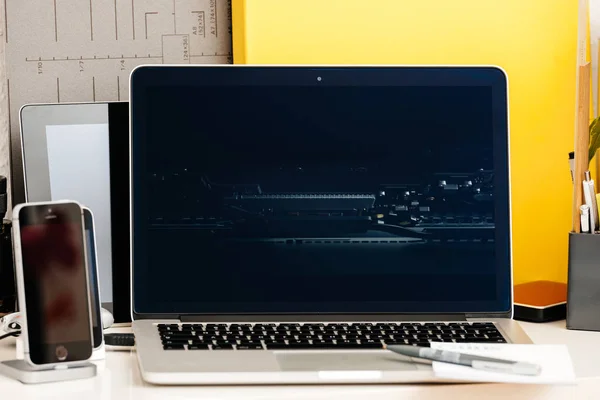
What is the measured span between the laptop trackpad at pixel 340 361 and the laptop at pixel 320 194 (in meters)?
0.14

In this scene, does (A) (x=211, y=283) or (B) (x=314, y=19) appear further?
(B) (x=314, y=19)

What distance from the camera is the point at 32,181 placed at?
1.10m

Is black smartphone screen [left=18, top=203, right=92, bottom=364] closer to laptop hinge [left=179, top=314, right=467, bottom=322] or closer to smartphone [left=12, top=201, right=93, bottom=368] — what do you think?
smartphone [left=12, top=201, right=93, bottom=368]

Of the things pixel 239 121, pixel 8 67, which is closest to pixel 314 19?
pixel 239 121

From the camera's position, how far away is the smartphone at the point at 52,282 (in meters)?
0.82

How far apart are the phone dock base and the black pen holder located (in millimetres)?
624

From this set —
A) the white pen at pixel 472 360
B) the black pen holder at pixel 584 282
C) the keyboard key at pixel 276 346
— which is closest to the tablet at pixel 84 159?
the keyboard key at pixel 276 346

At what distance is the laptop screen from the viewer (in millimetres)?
997

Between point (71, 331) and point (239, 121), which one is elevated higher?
point (239, 121)

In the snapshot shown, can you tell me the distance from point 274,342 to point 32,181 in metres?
0.46

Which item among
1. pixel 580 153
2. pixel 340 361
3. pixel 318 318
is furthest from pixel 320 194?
pixel 580 153

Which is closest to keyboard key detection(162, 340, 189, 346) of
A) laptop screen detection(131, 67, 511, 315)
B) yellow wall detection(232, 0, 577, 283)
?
laptop screen detection(131, 67, 511, 315)

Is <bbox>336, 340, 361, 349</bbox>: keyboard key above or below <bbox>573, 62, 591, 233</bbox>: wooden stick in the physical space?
below

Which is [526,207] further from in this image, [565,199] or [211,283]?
[211,283]
